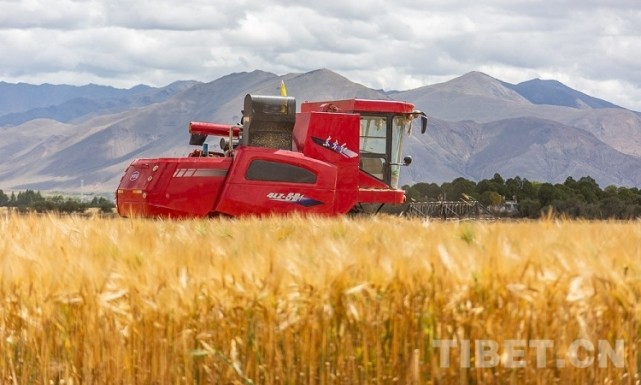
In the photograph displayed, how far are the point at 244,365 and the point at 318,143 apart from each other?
13.2 m

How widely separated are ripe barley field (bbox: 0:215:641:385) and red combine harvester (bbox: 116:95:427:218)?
1198 cm

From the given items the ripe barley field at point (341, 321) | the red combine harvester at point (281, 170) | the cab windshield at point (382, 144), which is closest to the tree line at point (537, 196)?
the cab windshield at point (382, 144)

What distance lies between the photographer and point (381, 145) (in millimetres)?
19828

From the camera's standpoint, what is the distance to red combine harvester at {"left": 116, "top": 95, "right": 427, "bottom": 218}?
17766 mm

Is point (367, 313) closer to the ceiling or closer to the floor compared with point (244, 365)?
closer to the ceiling

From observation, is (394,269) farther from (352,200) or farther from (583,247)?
(352,200)

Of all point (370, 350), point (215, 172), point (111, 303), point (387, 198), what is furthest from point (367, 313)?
point (387, 198)

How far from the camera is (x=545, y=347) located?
5449 mm

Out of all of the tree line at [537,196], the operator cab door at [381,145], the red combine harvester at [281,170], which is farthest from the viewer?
the tree line at [537,196]

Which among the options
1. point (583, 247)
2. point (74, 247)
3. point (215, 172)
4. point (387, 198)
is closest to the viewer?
point (583, 247)

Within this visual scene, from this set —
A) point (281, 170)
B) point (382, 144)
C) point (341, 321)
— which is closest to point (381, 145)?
point (382, 144)

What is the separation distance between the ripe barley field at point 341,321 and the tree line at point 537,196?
111 ft

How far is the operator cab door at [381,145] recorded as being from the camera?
19703 mm

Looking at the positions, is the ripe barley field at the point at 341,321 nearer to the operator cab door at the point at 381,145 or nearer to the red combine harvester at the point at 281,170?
the red combine harvester at the point at 281,170
